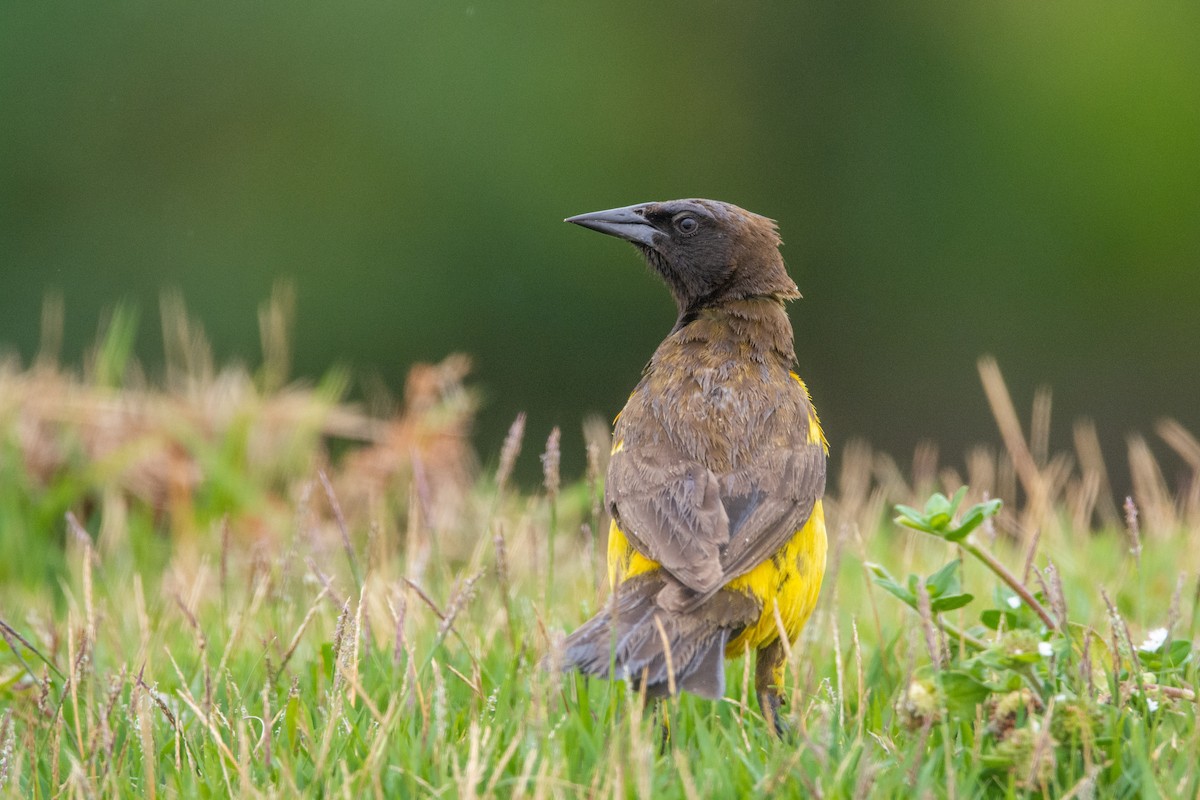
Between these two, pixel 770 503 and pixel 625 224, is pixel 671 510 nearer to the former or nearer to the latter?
pixel 770 503

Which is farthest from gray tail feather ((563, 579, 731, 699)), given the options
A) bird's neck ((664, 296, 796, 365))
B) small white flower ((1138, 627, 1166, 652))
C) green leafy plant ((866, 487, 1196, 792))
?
bird's neck ((664, 296, 796, 365))

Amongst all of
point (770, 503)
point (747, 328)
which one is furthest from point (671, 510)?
point (747, 328)

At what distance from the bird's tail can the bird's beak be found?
1567 mm

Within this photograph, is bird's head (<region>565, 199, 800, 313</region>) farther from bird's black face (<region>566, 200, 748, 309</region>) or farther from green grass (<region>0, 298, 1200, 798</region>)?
green grass (<region>0, 298, 1200, 798</region>)

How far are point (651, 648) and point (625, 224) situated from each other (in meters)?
1.99

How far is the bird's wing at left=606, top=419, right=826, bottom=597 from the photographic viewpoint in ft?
14.0

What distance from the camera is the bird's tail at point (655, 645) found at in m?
3.80

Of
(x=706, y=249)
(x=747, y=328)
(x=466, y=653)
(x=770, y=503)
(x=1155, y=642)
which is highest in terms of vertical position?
(x=706, y=249)

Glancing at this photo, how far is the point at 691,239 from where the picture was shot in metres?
5.44

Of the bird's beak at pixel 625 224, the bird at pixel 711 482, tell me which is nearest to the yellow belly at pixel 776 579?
the bird at pixel 711 482

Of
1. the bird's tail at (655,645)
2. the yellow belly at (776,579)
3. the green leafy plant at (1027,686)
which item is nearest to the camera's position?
the green leafy plant at (1027,686)

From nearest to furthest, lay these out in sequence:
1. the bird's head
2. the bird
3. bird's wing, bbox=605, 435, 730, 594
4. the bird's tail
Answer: the bird's tail → the bird → bird's wing, bbox=605, 435, 730, 594 → the bird's head

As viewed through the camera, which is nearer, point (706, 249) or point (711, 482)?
point (711, 482)

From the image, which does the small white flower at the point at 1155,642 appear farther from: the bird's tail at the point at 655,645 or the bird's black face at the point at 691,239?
the bird's black face at the point at 691,239
